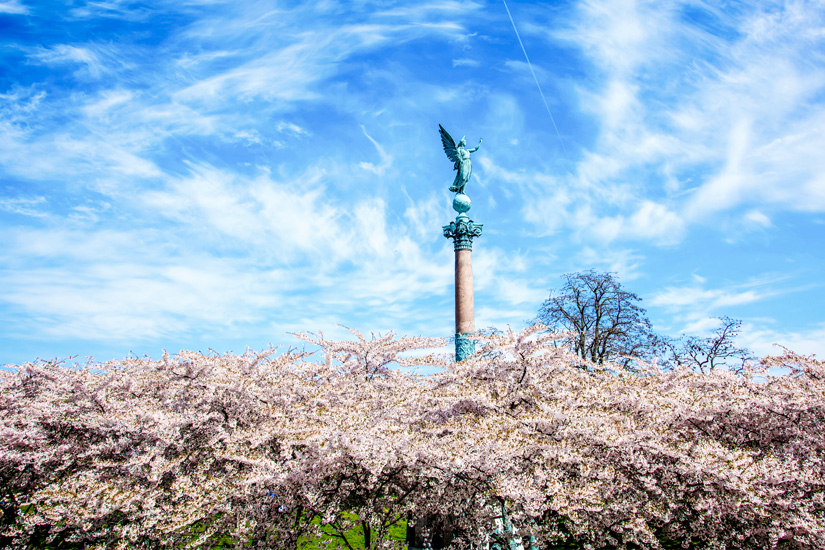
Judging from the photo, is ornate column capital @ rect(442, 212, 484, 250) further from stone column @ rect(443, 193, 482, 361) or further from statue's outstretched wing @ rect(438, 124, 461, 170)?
statue's outstretched wing @ rect(438, 124, 461, 170)

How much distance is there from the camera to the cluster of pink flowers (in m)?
10.5

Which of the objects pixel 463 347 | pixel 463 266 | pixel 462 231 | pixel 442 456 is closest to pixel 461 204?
pixel 462 231

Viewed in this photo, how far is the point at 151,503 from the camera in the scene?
35.6ft

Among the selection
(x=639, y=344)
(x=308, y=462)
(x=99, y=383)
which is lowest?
(x=308, y=462)

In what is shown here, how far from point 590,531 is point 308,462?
6.14 metres

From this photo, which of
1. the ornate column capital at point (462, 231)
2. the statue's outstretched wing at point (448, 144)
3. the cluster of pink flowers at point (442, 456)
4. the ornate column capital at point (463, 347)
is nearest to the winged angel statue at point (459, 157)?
the statue's outstretched wing at point (448, 144)

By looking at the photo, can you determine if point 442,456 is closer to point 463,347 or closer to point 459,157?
point 463,347

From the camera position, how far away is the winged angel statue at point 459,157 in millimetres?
29688

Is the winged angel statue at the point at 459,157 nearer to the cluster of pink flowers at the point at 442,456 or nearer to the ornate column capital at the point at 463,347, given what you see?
the ornate column capital at the point at 463,347

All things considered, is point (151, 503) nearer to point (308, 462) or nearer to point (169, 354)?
point (308, 462)

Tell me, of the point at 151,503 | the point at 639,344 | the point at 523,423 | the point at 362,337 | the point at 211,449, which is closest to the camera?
the point at 151,503

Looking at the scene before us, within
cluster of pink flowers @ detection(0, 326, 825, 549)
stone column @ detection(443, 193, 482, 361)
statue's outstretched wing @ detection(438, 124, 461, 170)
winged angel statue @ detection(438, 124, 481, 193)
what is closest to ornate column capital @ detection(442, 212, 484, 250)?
A: stone column @ detection(443, 193, 482, 361)

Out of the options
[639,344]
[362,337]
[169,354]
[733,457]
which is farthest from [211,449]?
[639,344]

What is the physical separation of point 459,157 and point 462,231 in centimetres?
498
